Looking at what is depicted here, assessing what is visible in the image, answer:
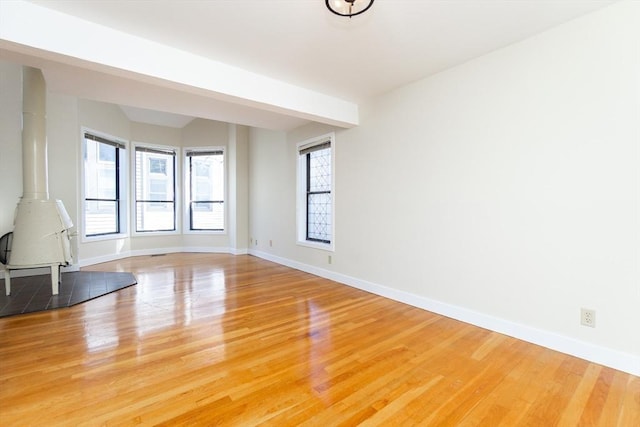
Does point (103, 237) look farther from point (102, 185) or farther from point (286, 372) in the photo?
point (286, 372)

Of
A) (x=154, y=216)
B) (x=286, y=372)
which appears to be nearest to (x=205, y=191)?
(x=154, y=216)

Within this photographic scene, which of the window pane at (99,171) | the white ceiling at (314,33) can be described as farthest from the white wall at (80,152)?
the white ceiling at (314,33)

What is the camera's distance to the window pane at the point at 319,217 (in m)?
4.84

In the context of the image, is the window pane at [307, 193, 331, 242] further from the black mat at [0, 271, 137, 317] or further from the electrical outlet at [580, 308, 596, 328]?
the electrical outlet at [580, 308, 596, 328]

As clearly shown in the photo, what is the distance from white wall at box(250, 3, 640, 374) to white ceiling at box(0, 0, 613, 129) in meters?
0.29

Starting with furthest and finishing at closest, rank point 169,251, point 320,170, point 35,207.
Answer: point 169,251 → point 320,170 → point 35,207

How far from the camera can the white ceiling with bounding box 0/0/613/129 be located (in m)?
2.11

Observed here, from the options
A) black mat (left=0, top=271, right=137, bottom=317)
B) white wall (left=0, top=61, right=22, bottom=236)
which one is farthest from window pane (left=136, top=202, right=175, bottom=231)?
white wall (left=0, top=61, right=22, bottom=236)

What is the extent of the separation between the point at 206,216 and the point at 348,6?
604 cm

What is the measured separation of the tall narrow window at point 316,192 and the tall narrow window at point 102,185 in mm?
3755

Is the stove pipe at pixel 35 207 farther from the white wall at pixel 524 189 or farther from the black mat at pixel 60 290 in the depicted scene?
the white wall at pixel 524 189

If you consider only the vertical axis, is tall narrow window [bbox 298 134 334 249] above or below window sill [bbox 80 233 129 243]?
above

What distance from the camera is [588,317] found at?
7.37ft

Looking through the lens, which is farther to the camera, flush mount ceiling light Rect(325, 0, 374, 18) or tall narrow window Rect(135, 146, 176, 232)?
tall narrow window Rect(135, 146, 176, 232)
